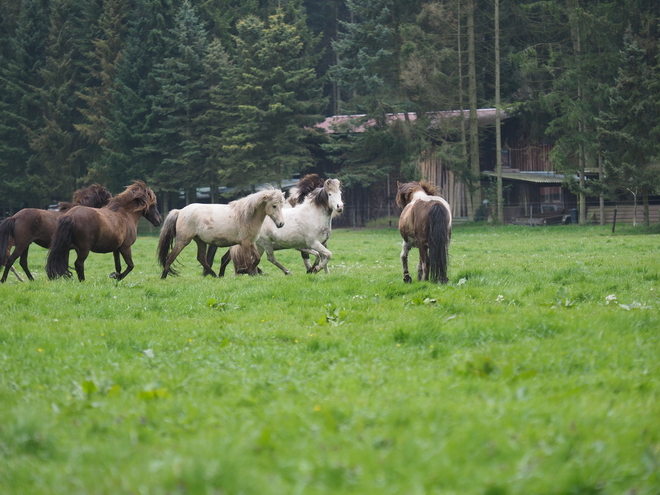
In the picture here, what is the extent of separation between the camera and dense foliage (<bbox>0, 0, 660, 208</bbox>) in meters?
35.0

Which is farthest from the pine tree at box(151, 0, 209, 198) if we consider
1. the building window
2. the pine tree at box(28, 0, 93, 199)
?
the building window

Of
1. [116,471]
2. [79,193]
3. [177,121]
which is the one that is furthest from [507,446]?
[177,121]

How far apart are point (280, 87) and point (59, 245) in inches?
1239

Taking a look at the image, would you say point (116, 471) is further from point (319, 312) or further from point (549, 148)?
point (549, 148)

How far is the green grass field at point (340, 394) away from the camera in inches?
129

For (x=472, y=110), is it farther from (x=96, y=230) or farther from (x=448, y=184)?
(x=96, y=230)

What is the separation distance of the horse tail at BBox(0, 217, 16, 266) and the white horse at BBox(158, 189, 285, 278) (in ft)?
10.7

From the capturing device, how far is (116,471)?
3352mm

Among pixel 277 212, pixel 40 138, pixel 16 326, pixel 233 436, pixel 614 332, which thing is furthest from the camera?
pixel 40 138

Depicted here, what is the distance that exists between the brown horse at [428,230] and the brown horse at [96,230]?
5646 mm

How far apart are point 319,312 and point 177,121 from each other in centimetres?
3921

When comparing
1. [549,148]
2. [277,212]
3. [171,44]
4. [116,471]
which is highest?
[171,44]

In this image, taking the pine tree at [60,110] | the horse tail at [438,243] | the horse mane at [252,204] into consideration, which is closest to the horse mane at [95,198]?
the horse mane at [252,204]

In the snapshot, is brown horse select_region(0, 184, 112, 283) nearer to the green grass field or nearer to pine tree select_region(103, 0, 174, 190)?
the green grass field
